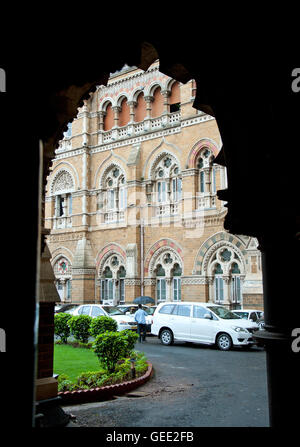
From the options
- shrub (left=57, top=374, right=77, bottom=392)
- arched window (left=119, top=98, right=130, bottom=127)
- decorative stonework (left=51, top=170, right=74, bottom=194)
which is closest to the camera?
shrub (left=57, top=374, right=77, bottom=392)

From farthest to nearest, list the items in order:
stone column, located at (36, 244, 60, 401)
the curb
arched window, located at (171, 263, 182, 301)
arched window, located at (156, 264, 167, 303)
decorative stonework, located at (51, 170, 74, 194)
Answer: decorative stonework, located at (51, 170, 74, 194) < arched window, located at (156, 264, 167, 303) < arched window, located at (171, 263, 182, 301) < the curb < stone column, located at (36, 244, 60, 401)

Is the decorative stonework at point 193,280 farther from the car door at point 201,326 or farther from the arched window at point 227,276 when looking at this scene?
the car door at point 201,326

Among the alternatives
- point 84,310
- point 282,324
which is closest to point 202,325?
point 84,310

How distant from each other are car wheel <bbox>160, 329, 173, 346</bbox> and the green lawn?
10.5 ft

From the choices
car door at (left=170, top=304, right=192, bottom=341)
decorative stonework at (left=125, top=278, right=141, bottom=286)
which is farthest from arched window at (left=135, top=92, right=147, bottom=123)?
car door at (left=170, top=304, right=192, bottom=341)

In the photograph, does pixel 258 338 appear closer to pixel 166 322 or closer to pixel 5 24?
pixel 5 24

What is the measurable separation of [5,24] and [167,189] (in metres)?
21.2

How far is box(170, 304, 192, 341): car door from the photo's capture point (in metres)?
14.5

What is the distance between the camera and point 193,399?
7555 mm

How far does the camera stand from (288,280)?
11.1 ft

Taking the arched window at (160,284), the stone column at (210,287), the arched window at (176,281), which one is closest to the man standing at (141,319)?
the stone column at (210,287)

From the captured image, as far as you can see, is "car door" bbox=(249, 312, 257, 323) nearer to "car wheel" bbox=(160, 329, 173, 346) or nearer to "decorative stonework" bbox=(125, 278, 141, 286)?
"car wheel" bbox=(160, 329, 173, 346)

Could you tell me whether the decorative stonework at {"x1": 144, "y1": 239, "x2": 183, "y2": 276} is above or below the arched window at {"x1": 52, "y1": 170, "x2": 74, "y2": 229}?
below
